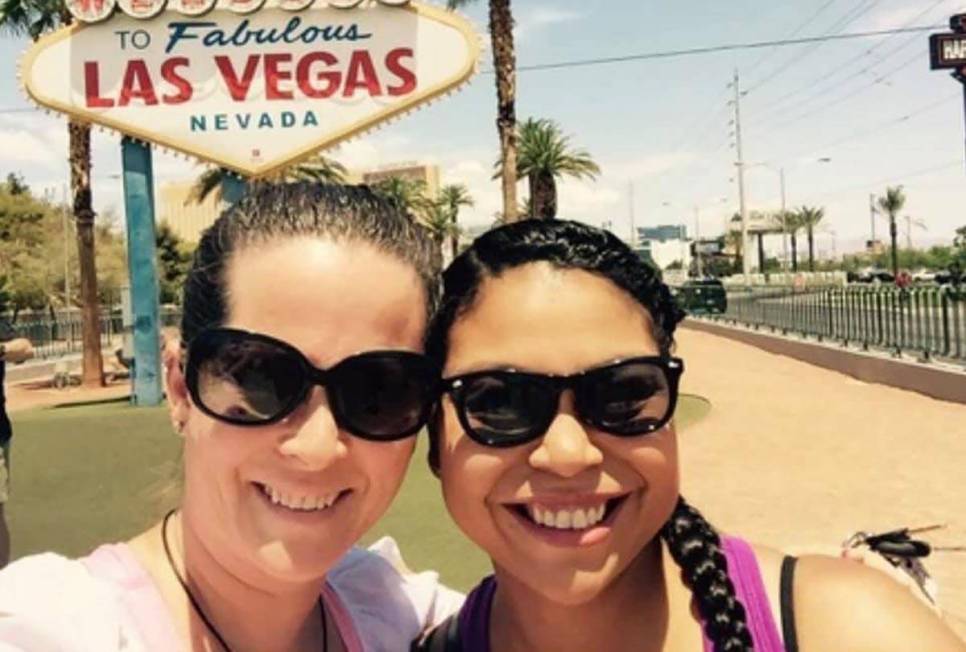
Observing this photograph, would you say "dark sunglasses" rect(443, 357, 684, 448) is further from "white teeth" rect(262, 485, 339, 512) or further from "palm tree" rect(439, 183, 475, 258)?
"palm tree" rect(439, 183, 475, 258)

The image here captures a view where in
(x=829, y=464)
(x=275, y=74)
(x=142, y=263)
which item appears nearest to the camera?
(x=829, y=464)

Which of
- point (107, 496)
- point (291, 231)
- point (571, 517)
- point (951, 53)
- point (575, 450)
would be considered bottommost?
point (107, 496)

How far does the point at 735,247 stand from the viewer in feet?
368

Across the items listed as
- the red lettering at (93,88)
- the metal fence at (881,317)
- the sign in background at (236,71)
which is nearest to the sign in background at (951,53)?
the metal fence at (881,317)

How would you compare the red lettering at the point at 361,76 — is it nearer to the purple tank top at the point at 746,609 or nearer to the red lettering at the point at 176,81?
the red lettering at the point at 176,81

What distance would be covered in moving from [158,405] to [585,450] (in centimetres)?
1423

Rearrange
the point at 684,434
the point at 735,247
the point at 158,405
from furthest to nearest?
the point at 735,247 → the point at 158,405 → the point at 684,434

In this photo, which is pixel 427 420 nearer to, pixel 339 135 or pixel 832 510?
pixel 832 510

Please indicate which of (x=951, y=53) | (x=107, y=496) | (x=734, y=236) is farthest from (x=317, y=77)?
(x=734, y=236)

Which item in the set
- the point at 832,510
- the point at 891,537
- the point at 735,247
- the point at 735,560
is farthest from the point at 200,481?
the point at 735,247

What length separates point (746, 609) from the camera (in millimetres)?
1403

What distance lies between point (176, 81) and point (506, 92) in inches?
266

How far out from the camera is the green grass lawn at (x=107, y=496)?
22.2 feet

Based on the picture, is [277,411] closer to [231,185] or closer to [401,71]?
[401,71]
